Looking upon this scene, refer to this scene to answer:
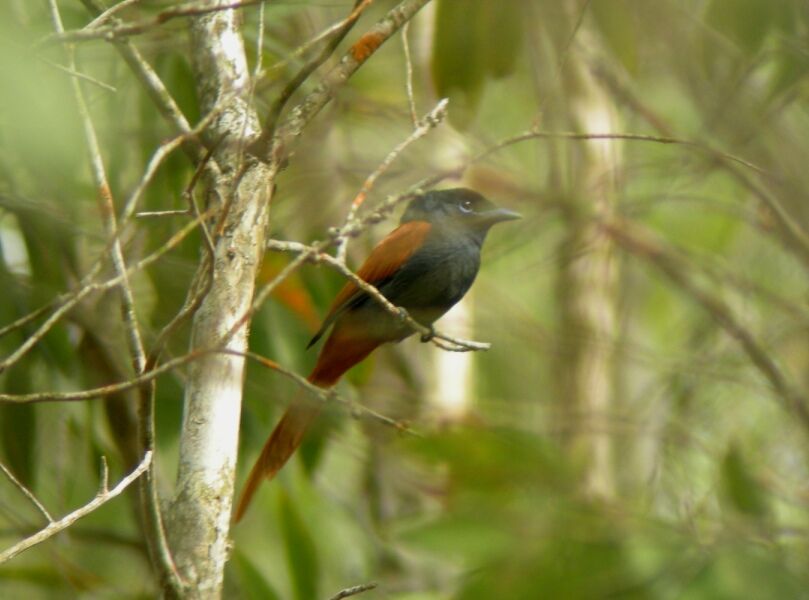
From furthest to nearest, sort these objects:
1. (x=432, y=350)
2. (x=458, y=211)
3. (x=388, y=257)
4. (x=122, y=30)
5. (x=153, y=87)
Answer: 1. (x=432, y=350)
2. (x=458, y=211)
3. (x=388, y=257)
4. (x=153, y=87)
5. (x=122, y=30)

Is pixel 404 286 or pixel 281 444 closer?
pixel 281 444

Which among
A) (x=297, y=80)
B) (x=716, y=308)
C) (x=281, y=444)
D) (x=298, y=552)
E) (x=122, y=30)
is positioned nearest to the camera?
(x=122, y=30)

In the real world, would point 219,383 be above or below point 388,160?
below

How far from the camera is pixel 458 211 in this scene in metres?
4.61

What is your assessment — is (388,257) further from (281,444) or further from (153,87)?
(153,87)

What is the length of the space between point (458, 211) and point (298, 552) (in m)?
1.50

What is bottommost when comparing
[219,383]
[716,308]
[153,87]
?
[219,383]

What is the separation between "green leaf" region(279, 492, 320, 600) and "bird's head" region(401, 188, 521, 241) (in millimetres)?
1251

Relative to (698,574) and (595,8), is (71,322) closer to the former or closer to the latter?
(595,8)

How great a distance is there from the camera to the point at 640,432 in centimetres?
617

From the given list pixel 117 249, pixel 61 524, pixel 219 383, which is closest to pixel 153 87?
pixel 117 249

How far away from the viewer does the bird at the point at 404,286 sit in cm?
410

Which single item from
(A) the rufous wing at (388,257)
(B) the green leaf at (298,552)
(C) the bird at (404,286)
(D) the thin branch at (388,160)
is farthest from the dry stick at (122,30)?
(B) the green leaf at (298,552)

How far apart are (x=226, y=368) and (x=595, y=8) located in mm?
2770
